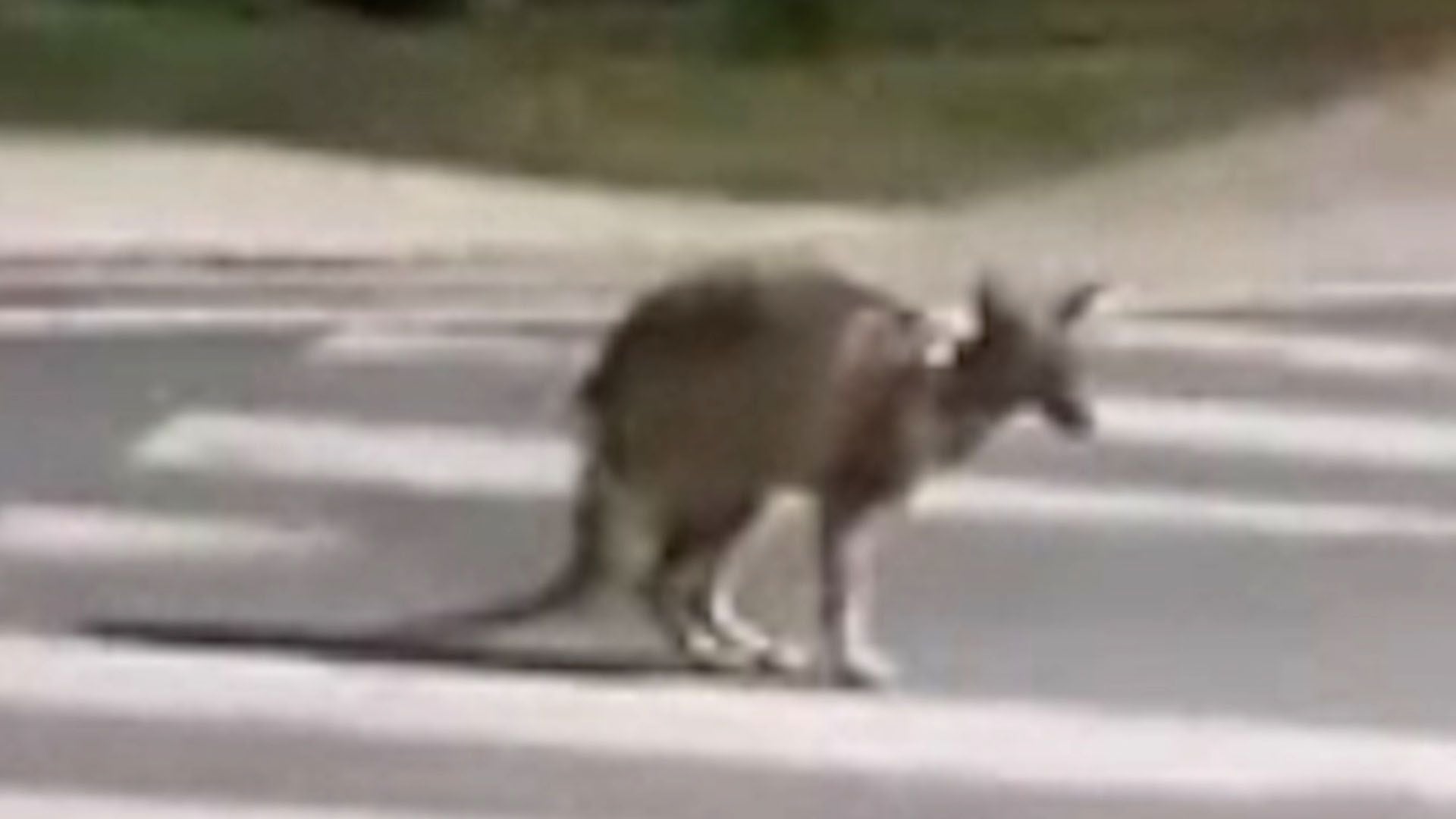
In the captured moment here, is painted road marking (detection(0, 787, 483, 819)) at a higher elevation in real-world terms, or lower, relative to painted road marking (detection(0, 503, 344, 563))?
lower

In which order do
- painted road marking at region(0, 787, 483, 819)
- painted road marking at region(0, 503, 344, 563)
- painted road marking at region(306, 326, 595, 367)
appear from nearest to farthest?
1. painted road marking at region(0, 787, 483, 819)
2. painted road marking at region(0, 503, 344, 563)
3. painted road marking at region(306, 326, 595, 367)

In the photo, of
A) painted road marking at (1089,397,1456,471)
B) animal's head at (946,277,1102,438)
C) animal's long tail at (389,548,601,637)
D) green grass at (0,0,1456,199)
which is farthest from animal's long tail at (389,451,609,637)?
green grass at (0,0,1456,199)

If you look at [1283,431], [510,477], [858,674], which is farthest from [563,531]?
[1283,431]

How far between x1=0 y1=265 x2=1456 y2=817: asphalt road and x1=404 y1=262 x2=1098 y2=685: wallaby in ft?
0.14

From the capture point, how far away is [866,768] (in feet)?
3.93

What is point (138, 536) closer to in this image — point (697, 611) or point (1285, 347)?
point (697, 611)

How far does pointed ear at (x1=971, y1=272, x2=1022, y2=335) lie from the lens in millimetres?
1242

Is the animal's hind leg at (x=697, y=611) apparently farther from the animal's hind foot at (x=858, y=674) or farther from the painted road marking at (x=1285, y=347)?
the painted road marking at (x=1285, y=347)

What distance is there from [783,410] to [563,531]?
223mm

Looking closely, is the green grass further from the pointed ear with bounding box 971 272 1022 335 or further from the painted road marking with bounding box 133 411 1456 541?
the pointed ear with bounding box 971 272 1022 335

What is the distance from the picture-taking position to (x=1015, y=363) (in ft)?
4.07

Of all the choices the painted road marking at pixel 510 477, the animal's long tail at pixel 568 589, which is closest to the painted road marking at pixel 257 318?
the painted road marking at pixel 510 477

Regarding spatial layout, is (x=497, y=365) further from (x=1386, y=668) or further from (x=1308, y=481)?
(x=1386, y=668)

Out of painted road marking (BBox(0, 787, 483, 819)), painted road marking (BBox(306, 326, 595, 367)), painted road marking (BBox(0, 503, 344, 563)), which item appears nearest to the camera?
painted road marking (BBox(0, 787, 483, 819))
